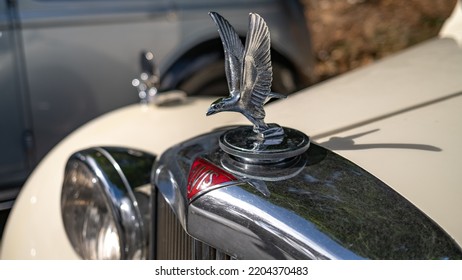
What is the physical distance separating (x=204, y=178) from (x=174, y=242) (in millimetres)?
251

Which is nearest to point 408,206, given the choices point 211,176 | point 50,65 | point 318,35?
point 211,176

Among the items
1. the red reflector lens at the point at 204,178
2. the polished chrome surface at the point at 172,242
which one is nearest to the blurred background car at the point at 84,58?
the polished chrome surface at the point at 172,242

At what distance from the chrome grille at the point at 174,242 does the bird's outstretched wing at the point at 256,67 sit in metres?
0.26

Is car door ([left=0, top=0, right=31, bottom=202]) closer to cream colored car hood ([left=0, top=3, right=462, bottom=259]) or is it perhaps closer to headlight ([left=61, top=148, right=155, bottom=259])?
cream colored car hood ([left=0, top=3, right=462, bottom=259])

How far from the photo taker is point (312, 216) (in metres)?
0.86

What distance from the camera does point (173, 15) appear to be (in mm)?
2818

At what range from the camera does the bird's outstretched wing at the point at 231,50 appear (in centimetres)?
95

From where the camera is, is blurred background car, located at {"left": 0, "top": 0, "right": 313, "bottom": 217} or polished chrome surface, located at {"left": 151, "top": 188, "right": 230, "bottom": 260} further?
blurred background car, located at {"left": 0, "top": 0, "right": 313, "bottom": 217}

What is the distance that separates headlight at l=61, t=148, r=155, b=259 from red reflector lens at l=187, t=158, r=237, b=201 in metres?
0.31

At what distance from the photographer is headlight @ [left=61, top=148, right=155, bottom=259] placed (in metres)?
1.27

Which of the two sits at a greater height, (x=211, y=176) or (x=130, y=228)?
(x=211, y=176)

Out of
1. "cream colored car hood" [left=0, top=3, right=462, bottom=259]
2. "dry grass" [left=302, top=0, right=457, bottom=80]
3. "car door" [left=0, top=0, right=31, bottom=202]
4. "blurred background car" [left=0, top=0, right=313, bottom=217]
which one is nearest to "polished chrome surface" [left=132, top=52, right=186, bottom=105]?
"cream colored car hood" [left=0, top=3, right=462, bottom=259]

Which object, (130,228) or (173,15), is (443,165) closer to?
(130,228)
